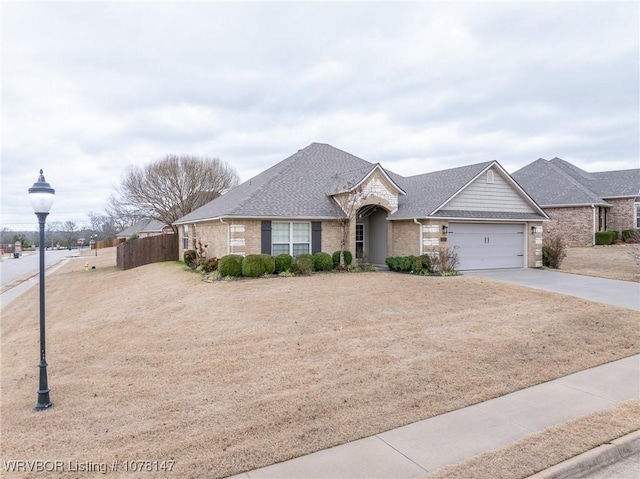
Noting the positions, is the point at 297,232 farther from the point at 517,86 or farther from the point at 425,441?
the point at 425,441

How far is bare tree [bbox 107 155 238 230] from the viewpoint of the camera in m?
38.3

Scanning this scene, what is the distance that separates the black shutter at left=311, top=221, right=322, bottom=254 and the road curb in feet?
47.6

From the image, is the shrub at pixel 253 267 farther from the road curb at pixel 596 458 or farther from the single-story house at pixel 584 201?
the single-story house at pixel 584 201

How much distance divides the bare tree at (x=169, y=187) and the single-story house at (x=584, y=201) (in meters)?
30.1

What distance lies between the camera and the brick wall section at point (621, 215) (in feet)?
100

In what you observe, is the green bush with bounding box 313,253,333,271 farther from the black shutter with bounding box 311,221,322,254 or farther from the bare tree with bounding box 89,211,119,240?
the bare tree with bounding box 89,211,119,240

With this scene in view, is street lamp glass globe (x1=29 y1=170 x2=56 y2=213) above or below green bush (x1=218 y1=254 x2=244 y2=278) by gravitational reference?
Result: above

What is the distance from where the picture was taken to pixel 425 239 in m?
17.8

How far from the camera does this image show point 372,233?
2177 cm

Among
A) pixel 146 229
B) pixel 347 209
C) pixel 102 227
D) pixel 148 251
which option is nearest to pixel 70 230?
pixel 102 227

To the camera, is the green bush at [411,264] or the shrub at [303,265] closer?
the shrub at [303,265]

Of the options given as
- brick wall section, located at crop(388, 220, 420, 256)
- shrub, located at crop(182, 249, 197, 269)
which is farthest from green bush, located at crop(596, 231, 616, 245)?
shrub, located at crop(182, 249, 197, 269)

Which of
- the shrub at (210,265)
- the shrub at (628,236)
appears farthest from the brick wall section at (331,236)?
the shrub at (628,236)

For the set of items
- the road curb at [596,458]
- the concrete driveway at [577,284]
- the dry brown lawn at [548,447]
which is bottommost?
the road curb at [596,458]
